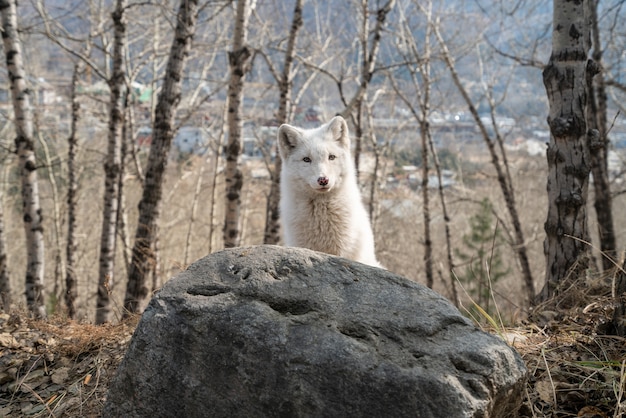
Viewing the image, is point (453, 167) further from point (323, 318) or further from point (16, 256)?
point (323, 318)

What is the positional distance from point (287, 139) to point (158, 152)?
292cm

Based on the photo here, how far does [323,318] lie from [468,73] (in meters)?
19.6

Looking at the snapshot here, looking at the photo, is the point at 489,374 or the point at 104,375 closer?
the point at 489,374

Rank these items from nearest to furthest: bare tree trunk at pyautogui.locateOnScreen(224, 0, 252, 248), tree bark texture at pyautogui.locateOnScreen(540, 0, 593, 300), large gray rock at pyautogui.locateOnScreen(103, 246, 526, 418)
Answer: large gray rock at pyautogui.locateOnScreen(103, 246, 526, 418) → tree bark texture at pyautogui.locateOnScreen(540, 0, 593, 300) → bare tree trunk at pyautogui.locateOnScreen(224, 0, 252, 248)

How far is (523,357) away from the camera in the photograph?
10.0ft

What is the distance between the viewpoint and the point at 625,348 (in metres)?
2.80

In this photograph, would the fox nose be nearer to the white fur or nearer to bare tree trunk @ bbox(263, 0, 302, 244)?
the white fur

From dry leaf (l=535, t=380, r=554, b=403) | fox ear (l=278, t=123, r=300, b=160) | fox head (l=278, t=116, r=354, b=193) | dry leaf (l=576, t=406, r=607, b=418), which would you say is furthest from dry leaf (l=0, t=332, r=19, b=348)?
dry leaf (l=576, t=406, r=607, b=418)

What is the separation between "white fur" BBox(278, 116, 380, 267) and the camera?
14.8 ft

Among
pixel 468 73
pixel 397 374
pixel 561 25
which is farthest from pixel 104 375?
pixel 468 73

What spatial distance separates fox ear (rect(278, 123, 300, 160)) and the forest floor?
2262 mm

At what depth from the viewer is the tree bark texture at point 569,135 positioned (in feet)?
14.4

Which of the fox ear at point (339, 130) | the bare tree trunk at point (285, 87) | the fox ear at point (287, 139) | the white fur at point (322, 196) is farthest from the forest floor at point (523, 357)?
the bare tree trunk at point (285, 87)

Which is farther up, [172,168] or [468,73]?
[468,73]
